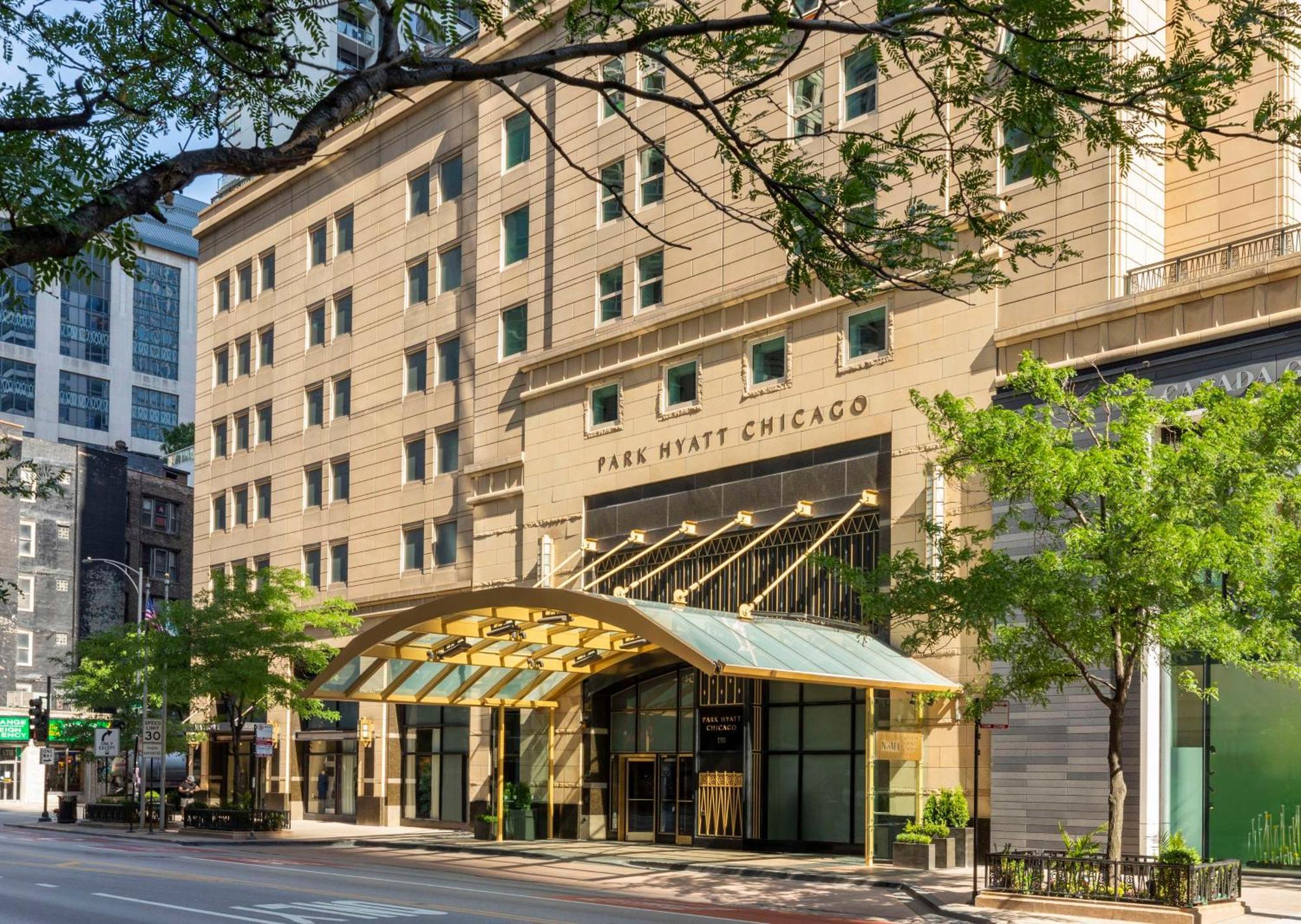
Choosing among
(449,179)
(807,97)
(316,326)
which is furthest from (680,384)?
(316,326)

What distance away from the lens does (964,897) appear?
79.9ft

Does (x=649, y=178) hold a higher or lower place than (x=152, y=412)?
lower

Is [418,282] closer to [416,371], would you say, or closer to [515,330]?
[416,371]

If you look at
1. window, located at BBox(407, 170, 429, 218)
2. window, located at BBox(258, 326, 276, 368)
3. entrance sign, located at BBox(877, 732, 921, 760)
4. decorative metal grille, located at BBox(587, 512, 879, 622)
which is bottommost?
entrance sign, located at BBox(877, 732, 921, 760)

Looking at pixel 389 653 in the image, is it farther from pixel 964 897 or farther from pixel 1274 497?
pixel 1274 497

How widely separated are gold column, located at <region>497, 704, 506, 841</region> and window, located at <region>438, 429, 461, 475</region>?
9962 millimetres

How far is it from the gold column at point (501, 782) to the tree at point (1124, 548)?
18.3 meters

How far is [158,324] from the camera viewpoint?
136 meters

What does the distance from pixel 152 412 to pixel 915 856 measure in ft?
387

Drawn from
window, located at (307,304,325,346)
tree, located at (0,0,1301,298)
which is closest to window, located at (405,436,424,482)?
window, located at (307,304,325,346)

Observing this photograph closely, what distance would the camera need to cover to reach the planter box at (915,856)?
1172 inches

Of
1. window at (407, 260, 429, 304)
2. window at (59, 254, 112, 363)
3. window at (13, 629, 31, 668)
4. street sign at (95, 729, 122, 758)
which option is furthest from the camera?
window at (59, 254, 112, 363)

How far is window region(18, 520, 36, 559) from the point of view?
3351 inches

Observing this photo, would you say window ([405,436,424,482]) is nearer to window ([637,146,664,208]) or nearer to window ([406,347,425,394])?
window ([406,347,425,394])
